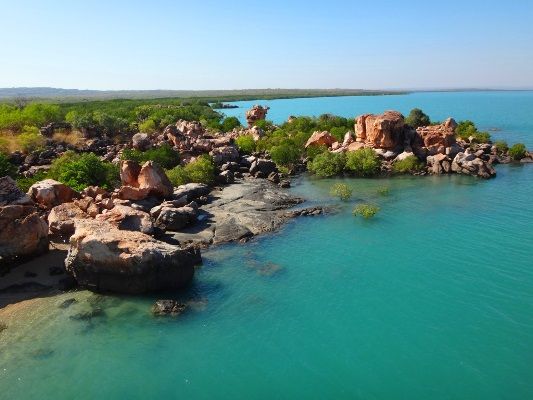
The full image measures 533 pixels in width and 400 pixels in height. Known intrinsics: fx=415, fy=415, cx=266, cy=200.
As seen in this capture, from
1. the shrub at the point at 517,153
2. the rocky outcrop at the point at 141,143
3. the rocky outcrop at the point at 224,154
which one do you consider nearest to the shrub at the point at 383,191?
the rocky outcrop at the point at 224,154

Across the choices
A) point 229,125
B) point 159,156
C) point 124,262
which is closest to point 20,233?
point 124,262

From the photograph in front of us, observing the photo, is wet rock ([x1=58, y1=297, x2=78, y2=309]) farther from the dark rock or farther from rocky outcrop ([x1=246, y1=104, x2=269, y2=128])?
rocky outcrop ([x1=246, y1=104, x2=269, y2=128])

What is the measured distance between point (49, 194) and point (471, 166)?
51201 millimetres

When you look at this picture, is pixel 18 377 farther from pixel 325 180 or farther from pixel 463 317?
pixel 325 180

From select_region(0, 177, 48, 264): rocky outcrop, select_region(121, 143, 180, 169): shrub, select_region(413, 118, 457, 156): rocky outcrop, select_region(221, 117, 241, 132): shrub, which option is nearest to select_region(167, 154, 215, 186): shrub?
select_region(121, 143, 180, 169): shrub

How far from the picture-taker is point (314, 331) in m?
21.9

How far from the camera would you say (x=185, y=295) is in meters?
25.3

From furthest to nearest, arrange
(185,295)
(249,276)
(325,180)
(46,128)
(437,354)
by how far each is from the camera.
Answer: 1. (46,128)
2. (325,180)
3. (249,276)
4. (185,295)
5. (437,354)

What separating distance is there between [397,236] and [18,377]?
1096 inches

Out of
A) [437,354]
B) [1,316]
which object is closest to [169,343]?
[1,316]

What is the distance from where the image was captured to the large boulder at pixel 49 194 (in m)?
35.3

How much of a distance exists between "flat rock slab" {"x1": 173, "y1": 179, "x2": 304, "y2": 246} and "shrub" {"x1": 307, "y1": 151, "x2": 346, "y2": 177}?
8.83 metres

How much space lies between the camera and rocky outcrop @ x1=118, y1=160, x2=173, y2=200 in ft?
125

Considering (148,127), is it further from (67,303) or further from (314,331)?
(314,331)
